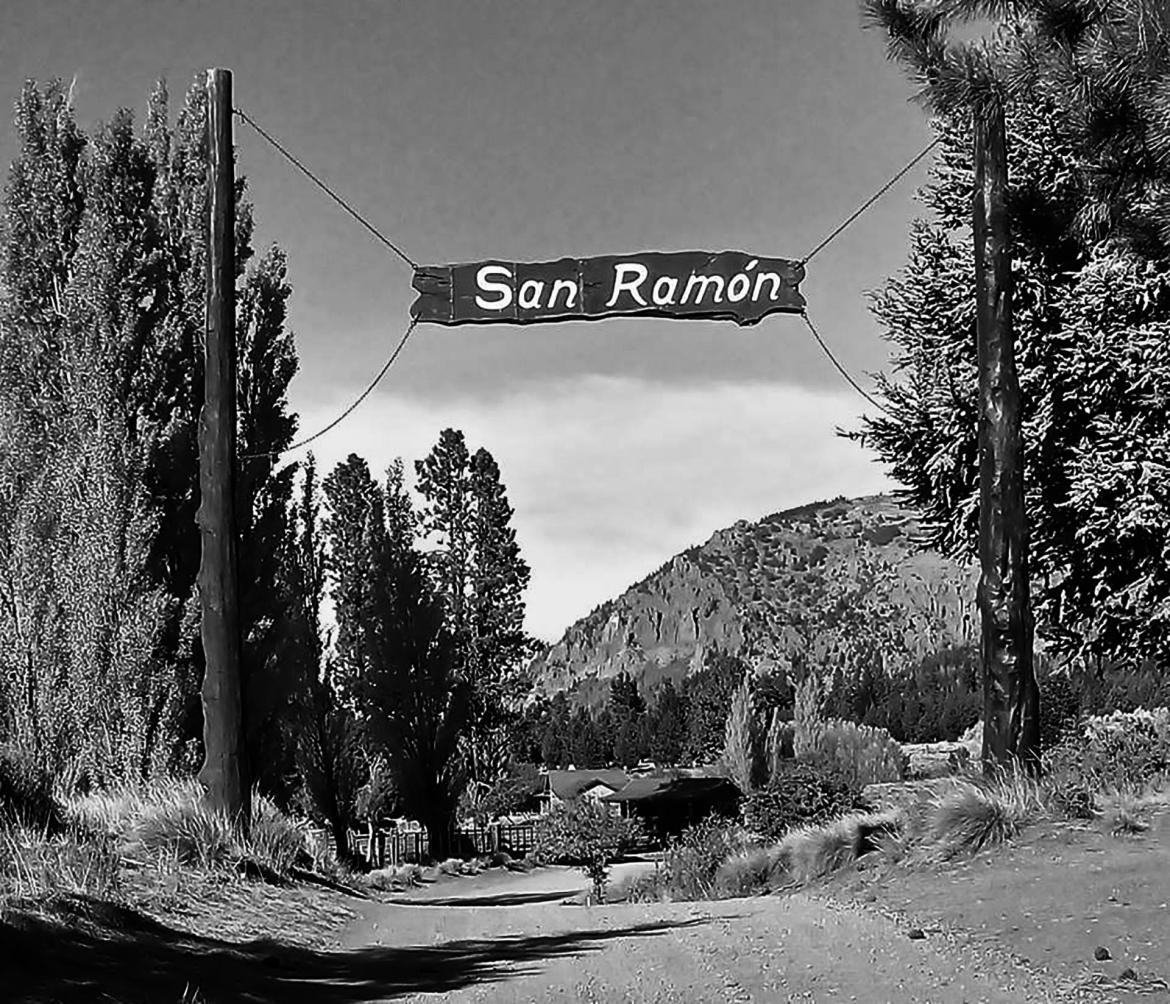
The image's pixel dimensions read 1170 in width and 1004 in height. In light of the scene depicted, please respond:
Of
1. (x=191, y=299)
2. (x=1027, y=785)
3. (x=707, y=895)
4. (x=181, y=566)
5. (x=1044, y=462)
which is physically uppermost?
(x=191, y=299)

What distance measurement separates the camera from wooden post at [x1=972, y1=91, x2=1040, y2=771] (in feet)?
42.3

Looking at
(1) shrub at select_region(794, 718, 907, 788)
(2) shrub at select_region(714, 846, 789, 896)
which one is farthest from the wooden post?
(1) shrub at select_region(794, 718, 907, 788)

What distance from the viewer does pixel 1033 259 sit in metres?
17.6

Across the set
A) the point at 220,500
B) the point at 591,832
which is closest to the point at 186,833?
the point at 220,500

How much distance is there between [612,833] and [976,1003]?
19.4 metres

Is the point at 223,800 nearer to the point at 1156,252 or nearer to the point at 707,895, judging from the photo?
the point at 707,895

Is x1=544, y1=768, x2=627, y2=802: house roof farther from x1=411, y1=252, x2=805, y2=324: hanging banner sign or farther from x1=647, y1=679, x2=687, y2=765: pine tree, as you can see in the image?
x1=411, y1=252, x2=805, y2=324: hanging banner sign

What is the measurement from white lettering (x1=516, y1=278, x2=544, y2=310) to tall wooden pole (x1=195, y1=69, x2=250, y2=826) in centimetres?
249

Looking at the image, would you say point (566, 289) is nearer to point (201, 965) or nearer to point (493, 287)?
point (493, 287)

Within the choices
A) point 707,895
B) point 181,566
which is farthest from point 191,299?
point 707,895

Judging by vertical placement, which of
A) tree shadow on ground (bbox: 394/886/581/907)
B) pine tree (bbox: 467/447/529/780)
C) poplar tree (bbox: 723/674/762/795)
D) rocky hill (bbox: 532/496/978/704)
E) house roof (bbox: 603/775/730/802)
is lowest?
tree shadow on ground (bbox: 394/886/581/907)

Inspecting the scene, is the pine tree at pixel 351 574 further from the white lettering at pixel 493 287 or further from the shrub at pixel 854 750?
the white lettering at pixel 493 287

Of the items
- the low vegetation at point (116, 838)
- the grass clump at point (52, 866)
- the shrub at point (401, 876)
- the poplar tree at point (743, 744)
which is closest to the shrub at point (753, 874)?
the low vegetation at point (116, 838)

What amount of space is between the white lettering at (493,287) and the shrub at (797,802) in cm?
979
